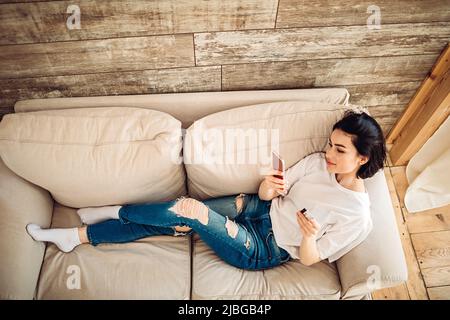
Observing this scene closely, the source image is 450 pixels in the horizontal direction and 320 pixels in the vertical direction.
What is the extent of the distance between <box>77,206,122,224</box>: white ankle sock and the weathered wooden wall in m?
0.54

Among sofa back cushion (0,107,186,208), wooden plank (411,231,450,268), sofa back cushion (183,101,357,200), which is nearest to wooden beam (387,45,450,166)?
wooden plank (411,231,450,268)

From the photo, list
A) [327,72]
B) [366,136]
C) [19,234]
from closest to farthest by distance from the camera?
[366,136], [19,234], [327,72]

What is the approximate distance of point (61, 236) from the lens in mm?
1550

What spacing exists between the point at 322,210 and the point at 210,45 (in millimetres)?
825

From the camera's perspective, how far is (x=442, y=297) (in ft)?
6.21

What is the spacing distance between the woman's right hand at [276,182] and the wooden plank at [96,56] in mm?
599

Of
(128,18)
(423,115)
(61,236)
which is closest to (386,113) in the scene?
(423,115)

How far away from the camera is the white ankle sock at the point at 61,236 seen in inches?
60.1

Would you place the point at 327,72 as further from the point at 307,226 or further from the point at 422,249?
the point at 422,249

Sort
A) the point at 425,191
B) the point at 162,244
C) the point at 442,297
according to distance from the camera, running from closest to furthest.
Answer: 1. the point at 162,244
2. the point at 442,297
3. the point at 425,191

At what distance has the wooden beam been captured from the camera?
1.75m

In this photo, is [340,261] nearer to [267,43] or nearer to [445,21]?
[267,43]
